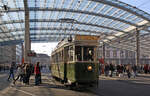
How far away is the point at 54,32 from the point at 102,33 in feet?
38.8

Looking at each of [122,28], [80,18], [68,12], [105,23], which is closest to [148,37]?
[122,28]

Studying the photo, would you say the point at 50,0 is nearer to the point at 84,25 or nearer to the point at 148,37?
the point at 84,25

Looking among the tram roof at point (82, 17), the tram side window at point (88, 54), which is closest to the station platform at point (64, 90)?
the tram side window at point (88, 54)

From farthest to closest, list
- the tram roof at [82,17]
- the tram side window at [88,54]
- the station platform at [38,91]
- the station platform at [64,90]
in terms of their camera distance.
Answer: the tram roof at [82,17] < the tram side window at [88,54] < the station platform at [64,90] < the station platform at [38,91]

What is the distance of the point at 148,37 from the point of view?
46562 mm

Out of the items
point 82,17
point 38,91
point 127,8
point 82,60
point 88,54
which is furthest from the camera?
point 82,17

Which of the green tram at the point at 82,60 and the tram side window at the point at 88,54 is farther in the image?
the tram side window at the point at 88,54

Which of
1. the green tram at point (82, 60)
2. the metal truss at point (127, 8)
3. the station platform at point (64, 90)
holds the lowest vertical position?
the station platform at point (64, 90)

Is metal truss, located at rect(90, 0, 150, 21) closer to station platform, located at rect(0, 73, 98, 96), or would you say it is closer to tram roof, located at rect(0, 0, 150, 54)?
tram roof, located at rect(0, 0, 150, 54)

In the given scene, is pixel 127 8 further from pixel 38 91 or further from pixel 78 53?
pixel 38 91

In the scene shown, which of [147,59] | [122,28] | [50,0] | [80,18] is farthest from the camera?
[147,59]

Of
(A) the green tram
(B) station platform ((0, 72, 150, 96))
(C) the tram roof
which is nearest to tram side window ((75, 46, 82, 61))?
(A) the green tram

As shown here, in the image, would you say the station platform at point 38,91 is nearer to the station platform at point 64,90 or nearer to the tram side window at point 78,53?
the station platform at point 64,90

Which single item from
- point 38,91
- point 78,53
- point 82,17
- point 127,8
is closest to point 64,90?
point 38,91
